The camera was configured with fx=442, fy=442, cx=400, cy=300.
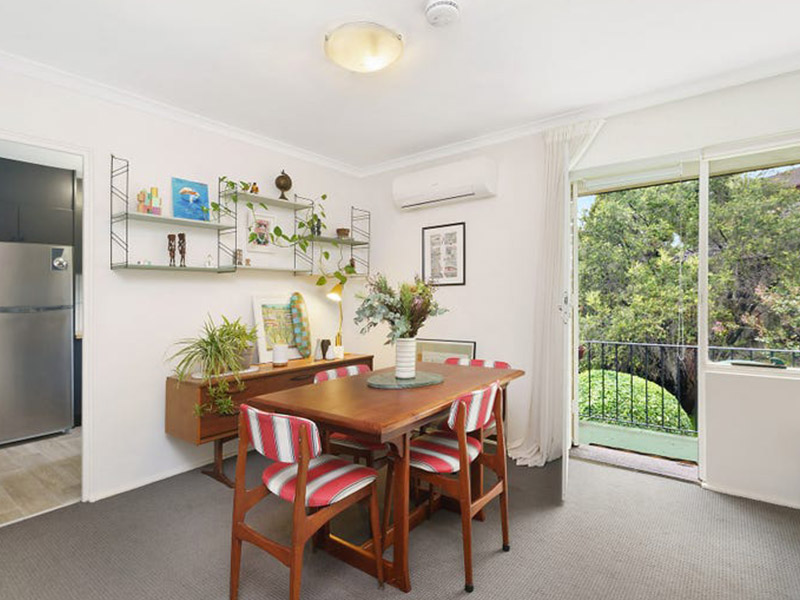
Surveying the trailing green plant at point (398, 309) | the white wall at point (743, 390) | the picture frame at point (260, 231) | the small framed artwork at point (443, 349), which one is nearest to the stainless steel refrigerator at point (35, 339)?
the picture frame at point (260, 231)

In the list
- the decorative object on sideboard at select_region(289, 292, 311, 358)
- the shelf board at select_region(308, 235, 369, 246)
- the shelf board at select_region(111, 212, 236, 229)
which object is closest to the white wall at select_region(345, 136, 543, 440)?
the shelf board at select_region(308, 235, 369, 246)

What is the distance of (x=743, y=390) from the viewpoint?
2764 mm

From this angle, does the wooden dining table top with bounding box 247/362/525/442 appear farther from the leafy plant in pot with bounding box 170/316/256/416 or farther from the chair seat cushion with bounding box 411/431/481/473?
the leafy plant in pot with bounding box 170/316/256/416

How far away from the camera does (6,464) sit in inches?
131

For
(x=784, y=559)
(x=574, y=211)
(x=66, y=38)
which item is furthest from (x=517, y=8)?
(x=784, y=559)

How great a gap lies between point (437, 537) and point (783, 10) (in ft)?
10.1

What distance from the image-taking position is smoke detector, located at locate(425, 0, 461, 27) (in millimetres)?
1979

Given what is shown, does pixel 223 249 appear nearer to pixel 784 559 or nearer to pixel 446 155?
pixel 446 155

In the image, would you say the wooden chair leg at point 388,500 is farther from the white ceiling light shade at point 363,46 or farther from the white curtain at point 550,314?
the white ceiling light shade at point 363,46

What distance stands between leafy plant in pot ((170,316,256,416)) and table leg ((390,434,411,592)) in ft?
5.06

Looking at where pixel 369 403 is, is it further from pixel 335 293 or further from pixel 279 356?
pixel 335 293

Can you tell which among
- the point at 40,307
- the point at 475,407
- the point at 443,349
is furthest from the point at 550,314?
the point at 40,307

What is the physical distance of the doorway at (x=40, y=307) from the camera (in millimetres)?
3807

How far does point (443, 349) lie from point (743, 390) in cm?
213
